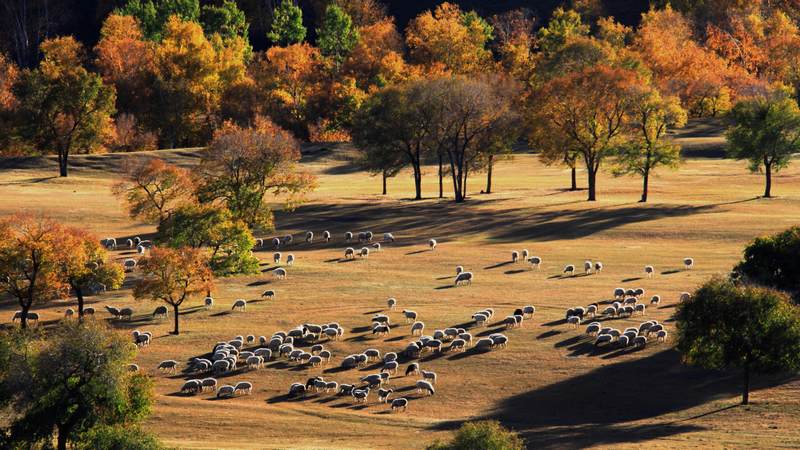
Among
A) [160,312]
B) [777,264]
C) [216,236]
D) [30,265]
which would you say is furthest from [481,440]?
[216,236]

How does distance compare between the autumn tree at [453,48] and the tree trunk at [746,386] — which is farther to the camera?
the autumn tree at [453,48]

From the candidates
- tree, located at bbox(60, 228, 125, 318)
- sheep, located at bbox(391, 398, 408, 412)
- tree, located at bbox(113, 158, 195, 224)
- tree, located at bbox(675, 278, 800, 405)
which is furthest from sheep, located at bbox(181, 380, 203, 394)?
tree, located at bbox(113, 158, 195, 224)

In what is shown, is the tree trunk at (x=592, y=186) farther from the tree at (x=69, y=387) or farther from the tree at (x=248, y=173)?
the tree at (x=69, y=387)

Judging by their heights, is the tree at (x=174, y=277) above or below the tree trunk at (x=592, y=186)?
below

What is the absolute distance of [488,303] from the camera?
7950 cm

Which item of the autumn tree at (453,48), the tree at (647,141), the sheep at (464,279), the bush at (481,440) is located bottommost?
the sheep at (464,279)

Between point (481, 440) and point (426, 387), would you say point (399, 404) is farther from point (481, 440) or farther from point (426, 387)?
point (481, 440)

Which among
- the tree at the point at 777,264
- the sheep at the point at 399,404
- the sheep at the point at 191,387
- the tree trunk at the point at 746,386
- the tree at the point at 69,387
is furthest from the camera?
the tree at the point at 777,264

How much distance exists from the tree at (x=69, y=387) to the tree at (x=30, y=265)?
2474cm

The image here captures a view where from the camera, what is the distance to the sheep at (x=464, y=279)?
283 ft

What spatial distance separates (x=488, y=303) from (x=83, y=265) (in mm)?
26108

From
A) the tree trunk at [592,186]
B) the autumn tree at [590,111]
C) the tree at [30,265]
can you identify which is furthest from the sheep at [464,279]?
the tree trunk at [592,186]

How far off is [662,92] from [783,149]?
2543 cm

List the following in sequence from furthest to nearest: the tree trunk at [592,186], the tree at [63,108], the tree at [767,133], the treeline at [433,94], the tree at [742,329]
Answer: the tree at [63,108]
the tree trunk at [592,186]
the treeline at [433,94]
the tree at [767,133]
the tree at [742,329]
